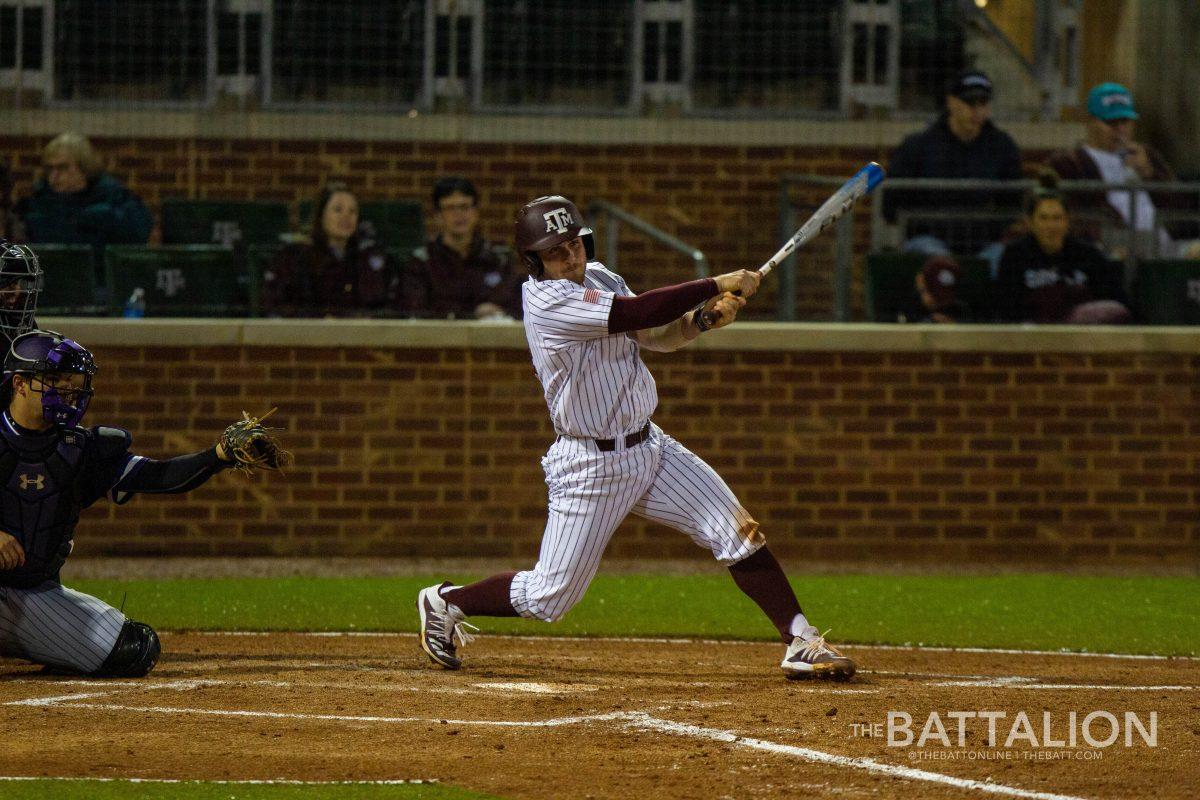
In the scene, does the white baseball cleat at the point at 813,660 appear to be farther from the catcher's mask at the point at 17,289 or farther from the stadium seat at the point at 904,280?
the stadium seat at the point at 904,280

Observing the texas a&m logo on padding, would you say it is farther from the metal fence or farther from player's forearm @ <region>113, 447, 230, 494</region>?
the metal fence

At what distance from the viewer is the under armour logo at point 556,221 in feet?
20.4

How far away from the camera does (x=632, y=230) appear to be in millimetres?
12047

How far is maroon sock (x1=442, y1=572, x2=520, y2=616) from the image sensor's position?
653 centimetres

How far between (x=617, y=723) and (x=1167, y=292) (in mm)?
6277

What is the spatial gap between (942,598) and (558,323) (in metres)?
3.80

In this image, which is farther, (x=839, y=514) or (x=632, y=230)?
(x=632, y=230)

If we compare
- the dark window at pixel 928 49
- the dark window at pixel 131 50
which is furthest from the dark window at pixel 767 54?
the dark window at pixel 131 50

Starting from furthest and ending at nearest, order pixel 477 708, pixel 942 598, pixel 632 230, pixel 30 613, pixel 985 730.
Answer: pixel 632 230 < pixel 942 598 < pixel 30 613 < pixel 477 708 < pixel 985 730

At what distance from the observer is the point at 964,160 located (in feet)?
36.5

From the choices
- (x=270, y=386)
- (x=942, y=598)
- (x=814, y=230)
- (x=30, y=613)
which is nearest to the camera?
(x=30, y=613)

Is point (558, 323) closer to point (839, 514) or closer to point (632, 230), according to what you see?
point (839, 514)

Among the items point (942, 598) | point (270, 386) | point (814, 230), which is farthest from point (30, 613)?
point (942, 598)

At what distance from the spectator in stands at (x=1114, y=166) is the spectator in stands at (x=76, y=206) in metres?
5.75
